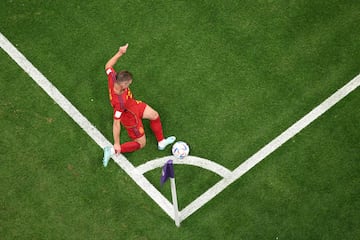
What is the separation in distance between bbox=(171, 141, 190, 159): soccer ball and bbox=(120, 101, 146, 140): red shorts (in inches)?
23.8

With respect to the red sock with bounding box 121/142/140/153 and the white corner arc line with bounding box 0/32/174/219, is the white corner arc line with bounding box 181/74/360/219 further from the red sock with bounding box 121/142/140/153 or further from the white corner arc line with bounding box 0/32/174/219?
the red sock with bounding box 121/142/140/153

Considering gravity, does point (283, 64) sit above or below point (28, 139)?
above

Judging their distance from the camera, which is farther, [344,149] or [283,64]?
[283,64]

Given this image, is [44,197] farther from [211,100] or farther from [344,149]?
[344,149]

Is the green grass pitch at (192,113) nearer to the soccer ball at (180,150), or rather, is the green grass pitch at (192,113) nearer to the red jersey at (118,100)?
the soccer ball at (180,150)

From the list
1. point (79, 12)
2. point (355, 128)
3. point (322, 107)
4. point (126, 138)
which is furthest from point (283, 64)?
point (79, 12)

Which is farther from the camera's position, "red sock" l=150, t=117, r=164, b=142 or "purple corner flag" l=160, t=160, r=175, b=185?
"red sock" l=150, t=117, r=164, b=142

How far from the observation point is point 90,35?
9.54 m

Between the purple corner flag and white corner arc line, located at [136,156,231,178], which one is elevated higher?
the purple corner flag

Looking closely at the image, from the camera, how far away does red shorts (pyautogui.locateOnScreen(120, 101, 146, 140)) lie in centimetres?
803

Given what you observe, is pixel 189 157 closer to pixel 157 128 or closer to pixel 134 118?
pixel 157 128

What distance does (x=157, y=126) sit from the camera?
840 cm

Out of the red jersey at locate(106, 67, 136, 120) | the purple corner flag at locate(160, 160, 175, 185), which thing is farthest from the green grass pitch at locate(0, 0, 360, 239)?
the purple corner flag at locate(160, 160, 175, 185)

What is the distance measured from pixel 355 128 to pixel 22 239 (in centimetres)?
567
